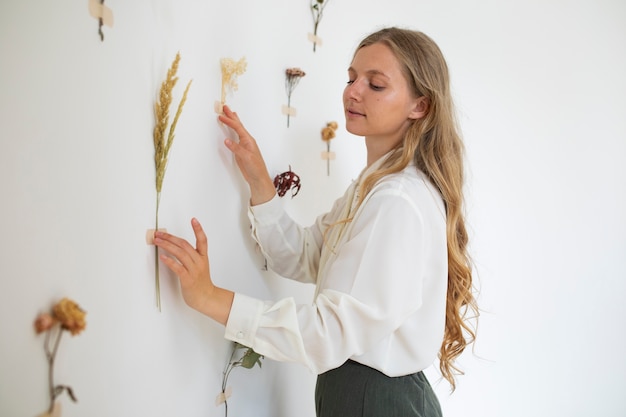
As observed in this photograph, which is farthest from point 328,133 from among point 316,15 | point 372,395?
point 372,395

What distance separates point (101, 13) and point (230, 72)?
1.26ft

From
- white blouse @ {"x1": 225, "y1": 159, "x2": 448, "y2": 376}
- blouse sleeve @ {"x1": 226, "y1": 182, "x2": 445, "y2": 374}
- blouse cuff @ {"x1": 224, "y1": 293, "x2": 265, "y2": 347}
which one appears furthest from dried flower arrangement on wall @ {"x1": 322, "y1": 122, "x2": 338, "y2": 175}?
blouse cuff @ {"x1": 224, "y1": 293, "x2": 265, "y2": 347}

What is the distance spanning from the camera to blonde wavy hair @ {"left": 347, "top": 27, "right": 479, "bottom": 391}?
41.7 inches

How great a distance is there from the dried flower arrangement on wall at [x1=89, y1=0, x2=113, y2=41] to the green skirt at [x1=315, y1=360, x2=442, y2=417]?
2.68 ft

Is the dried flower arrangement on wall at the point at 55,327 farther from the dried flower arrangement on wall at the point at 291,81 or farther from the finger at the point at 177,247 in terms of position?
the dried flower arrangement on wall at the point at 291,81

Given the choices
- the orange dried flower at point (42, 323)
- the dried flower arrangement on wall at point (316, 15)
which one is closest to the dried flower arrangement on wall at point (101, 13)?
the orange dried flower at point (42, 323)

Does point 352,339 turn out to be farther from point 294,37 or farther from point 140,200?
point 294,37

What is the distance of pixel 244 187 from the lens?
1247 mm

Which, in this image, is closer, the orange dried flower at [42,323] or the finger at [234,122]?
the orange dried flower at [42,323]

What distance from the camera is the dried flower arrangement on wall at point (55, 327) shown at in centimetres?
66

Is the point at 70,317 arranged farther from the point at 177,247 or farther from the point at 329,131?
the point at 329,131

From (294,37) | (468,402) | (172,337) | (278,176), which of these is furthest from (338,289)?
(468,402)

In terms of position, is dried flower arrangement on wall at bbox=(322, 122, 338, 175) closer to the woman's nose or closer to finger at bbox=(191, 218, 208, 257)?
the woman's nose

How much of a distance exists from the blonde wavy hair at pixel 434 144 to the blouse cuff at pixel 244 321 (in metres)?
0.36
